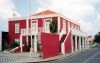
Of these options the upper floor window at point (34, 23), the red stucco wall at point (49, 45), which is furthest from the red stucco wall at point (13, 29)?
the red stucco wall at point (49, 45)

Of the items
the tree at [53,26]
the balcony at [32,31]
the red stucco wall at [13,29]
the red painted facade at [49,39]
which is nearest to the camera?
the red painted facade at [49,39]

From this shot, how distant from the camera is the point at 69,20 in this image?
51031mm

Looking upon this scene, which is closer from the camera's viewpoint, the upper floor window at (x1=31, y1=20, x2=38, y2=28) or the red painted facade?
the red painted facade

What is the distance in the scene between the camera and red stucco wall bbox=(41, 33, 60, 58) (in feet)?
93.9

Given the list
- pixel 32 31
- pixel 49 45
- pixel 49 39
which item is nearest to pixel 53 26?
pixel 32 31

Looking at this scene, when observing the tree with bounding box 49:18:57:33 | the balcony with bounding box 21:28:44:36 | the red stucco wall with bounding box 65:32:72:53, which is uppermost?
the tree with bounding box 49:18:57:33

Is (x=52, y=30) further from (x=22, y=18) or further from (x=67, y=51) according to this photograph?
(x=22, y=18)

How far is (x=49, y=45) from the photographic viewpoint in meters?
30.7

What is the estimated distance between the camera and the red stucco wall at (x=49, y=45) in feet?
93.9

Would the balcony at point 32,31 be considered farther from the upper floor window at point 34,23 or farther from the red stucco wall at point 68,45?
the upper floor window at point 34,23

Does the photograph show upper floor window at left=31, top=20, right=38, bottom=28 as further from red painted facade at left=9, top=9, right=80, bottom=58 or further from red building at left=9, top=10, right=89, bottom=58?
red painted facade at left=9, top=9, right=80, bottom=58

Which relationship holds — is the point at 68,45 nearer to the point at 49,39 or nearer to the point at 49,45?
the point at 49,39

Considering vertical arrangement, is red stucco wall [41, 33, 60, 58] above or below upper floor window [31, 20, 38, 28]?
below

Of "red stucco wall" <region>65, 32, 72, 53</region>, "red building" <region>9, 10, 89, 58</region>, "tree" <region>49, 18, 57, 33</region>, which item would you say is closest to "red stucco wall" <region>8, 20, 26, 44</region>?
"red building" <region>9, 10, 89, 58</region>
